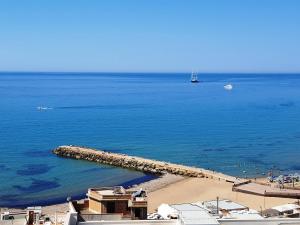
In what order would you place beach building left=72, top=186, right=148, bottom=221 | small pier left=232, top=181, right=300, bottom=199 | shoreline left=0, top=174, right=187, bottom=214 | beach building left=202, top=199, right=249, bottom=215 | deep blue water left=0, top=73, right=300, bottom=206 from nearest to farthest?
1. beach building left=72, top=186, right=148, bottom=221
2. beach building left=202, top=199, right=249, bottom=215
3. shoreline left=0, top=174, right=187, bottom=214
4. small pier left=232, top=181, right=300, bottom=199
5. deep blue water left=0, top=73, right=300, bottom=206

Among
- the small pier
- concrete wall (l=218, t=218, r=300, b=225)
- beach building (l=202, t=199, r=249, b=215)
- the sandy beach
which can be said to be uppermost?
concrete wall (l=218, t=218, r=300, b=225)

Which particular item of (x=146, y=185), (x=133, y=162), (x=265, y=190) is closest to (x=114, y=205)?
(x=265, y=190)

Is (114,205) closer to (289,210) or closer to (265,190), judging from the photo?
(289,210)

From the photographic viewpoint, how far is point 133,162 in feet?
188

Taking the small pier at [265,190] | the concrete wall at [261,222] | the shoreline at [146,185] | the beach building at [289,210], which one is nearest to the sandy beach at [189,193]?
the shoreline at [146,185]

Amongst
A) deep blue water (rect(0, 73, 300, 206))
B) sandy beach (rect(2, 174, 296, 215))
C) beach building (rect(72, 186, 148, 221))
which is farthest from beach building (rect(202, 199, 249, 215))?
deep blue water (rect(0, 73, 300, 206))

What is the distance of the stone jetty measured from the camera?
2074 inches

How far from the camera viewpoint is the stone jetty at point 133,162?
5269cm

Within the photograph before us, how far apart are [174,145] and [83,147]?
41.1ft

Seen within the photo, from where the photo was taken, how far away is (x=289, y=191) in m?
43.2

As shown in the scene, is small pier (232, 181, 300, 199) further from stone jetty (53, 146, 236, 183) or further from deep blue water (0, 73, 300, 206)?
deep blue water (0, 73, 300, 206)

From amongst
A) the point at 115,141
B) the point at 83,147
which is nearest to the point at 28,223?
the point at 83,147

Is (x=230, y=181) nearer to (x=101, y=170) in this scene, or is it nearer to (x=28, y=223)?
(x=101, y=170)

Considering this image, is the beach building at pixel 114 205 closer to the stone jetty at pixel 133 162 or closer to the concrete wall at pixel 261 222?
the concrete wall at pixel 261 222
